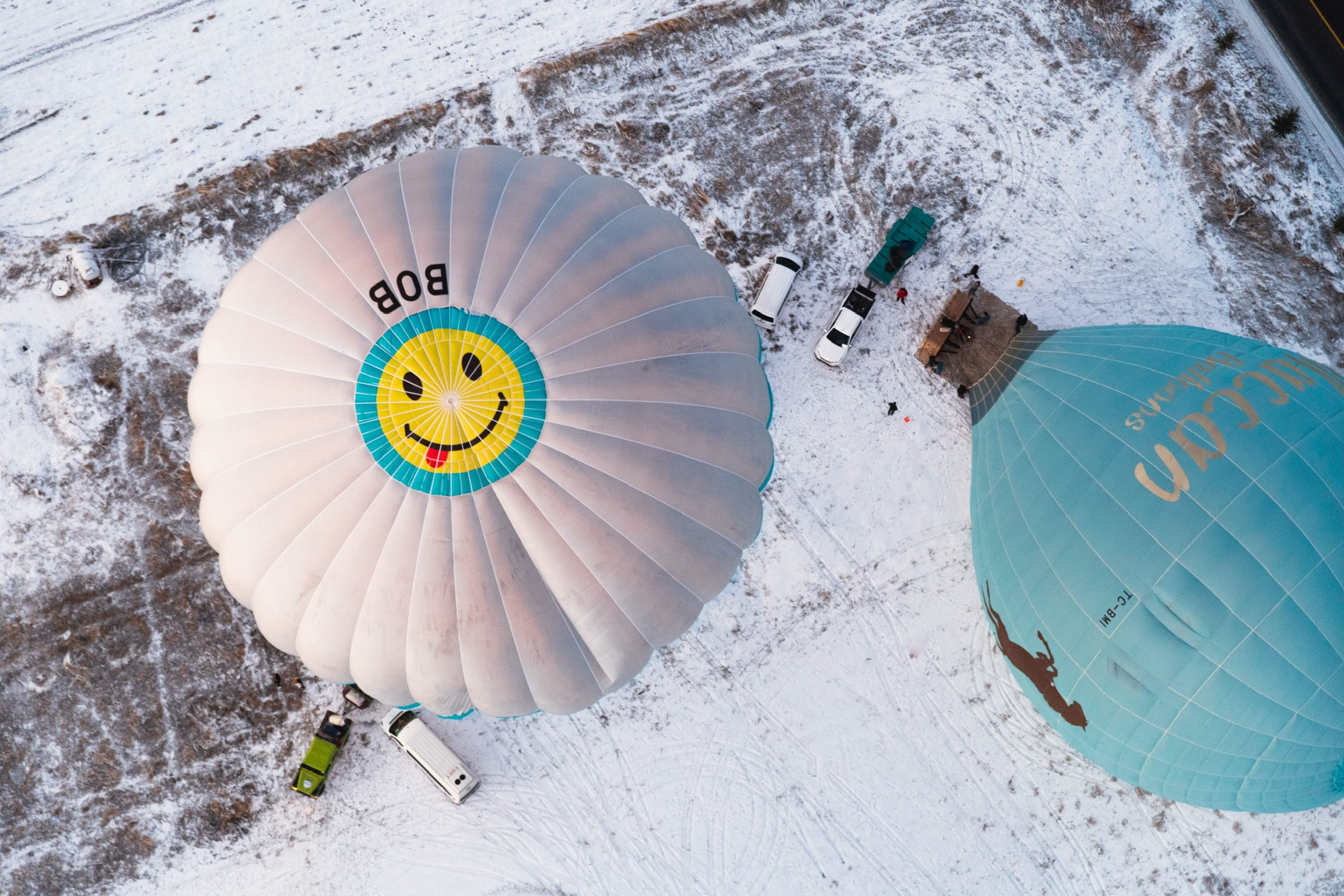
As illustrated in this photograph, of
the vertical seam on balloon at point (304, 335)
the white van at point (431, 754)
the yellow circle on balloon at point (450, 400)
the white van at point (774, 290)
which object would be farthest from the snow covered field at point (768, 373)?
the yellow circle on balloon at point (450, 400)

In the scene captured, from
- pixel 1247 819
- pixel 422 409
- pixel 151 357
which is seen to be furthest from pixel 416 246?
pixel 1247 819

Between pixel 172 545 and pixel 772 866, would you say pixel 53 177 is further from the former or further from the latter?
pixel 772 866

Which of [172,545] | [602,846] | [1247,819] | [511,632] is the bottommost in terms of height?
[1247,819]

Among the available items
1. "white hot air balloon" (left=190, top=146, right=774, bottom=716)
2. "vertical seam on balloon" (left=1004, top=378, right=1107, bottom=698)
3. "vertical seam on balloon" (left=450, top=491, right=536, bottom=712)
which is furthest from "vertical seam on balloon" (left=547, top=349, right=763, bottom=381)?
"vertical seam on balloon" (left=1004, top=378, right=1107, bottom=698)

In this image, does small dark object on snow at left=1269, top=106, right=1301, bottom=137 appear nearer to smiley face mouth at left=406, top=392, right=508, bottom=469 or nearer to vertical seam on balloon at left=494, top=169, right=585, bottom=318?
vertical seam on balloon at left=494, top=169, right=585, bottom=318

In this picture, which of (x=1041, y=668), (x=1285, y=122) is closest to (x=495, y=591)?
(x=1041, y=668)

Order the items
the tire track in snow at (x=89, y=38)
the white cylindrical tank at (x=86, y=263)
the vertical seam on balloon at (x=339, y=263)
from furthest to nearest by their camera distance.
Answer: the tire track in snow at (x=89, y=38)
the white cylindrical tank at (x=86, y=263)
the vertical seam on balloon at (x=339, y=263)

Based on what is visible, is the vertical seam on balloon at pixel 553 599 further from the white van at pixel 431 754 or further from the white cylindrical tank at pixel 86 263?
the white cylindrical tank at pixel 86 263
